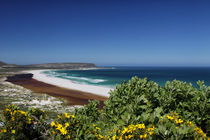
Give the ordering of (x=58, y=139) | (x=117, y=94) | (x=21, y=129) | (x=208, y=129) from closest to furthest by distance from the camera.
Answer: (x=58, y=139) < (x=21, y=129) < (x=208, y=129) < (x=117, y=94)

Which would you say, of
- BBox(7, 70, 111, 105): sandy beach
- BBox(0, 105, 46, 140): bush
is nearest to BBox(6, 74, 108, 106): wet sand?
BBox(7, 70, 111, 105): sandy beach

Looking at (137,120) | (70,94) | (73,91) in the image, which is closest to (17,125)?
(137,120)

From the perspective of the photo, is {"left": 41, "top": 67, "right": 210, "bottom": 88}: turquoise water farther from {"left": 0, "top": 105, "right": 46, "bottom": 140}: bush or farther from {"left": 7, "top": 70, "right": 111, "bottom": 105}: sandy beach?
Answer: {"left": 0, "top": 105, "right": 46, "bottom": 140}: bush

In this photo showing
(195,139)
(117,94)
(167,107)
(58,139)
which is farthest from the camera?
(117,94)

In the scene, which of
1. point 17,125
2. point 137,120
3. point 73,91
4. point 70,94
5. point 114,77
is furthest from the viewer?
point 114,77

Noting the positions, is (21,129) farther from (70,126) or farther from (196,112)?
(196,112)

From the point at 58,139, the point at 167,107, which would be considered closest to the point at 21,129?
the point at 58,139

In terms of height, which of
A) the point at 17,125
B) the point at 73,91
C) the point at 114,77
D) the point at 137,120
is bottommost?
the point at 114,77

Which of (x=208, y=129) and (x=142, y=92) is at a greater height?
(x=142, y=92)

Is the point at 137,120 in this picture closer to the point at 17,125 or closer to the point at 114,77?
the point at 17,125
